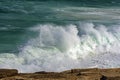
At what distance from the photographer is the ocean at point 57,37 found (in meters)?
18.9

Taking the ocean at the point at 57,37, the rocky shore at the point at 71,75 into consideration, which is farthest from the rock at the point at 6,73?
the ocean at the point at 57,37

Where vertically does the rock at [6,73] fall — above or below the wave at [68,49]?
above

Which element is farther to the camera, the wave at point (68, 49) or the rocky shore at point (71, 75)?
the wave at point (68, 49)

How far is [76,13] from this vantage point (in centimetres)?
3259

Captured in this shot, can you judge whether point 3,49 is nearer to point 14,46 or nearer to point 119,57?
point 14,46

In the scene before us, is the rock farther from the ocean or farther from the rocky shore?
the ocean

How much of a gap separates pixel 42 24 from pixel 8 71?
16.1 m

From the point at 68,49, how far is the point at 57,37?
5.44 ft

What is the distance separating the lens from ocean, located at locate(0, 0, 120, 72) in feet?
61.9

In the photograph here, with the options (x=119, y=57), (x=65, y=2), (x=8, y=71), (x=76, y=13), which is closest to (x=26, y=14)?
(x=76, y=13)

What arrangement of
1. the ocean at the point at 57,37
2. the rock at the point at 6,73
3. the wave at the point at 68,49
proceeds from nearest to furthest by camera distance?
the rock at the point at 6,73
the wave at the point at 68,49
the ocean at the point at 57,37

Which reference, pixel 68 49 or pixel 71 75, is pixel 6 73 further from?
pixel 68 49

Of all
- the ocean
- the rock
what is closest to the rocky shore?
the rock

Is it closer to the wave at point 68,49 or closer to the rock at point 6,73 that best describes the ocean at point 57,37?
the wave at point 68,49
